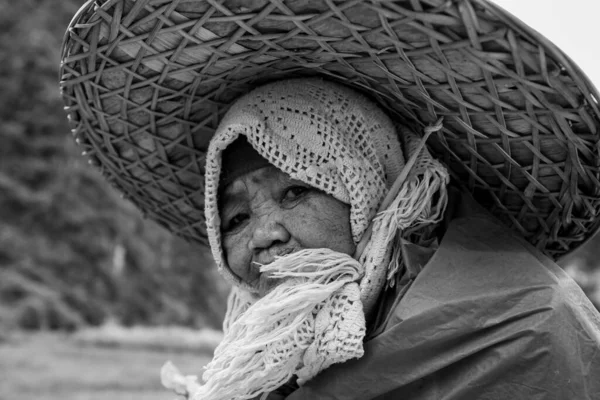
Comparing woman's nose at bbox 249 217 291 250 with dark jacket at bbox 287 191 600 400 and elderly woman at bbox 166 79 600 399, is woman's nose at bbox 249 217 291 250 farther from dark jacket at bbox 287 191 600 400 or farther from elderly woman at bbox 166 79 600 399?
dark jacket at bbox 287 191 600 400

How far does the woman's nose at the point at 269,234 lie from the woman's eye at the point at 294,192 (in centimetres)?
7

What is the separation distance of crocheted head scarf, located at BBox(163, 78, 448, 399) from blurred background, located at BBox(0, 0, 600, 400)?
224cm

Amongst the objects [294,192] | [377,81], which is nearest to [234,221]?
[294,192]

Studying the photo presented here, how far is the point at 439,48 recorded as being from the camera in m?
1.52

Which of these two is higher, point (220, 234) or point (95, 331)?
point (220, 234)

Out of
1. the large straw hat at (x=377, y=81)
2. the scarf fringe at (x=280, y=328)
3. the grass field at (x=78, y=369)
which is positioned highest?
the large straw hat at (x=377, y=81)

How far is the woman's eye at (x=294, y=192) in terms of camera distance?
187 centimetres

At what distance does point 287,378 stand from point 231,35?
0.72 m

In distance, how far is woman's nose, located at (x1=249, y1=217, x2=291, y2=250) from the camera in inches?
72.1

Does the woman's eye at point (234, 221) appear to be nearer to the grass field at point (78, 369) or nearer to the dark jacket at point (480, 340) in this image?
the dark jacket at point (480, 340)

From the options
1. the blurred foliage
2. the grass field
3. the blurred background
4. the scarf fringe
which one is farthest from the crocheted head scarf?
the blurred foliage

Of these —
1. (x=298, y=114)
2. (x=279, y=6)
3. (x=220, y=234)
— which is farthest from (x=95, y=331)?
(x=279, y=6)

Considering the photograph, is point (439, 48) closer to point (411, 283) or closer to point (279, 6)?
point (279, 6)

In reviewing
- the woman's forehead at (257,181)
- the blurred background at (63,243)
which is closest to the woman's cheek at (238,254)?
the woman's forehead at (257,181)
